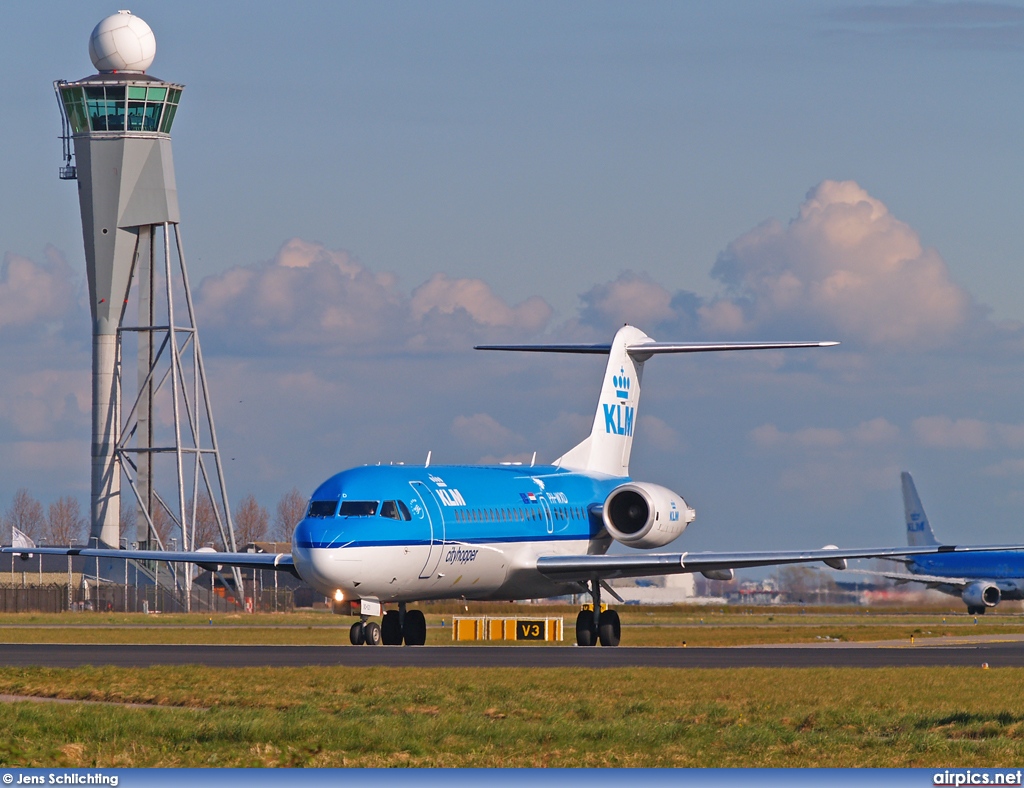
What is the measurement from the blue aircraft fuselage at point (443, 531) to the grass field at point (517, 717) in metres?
8.16

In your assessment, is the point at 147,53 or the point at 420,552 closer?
the point at 420,552

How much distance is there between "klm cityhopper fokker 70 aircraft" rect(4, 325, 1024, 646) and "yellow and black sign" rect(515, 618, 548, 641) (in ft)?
8.40

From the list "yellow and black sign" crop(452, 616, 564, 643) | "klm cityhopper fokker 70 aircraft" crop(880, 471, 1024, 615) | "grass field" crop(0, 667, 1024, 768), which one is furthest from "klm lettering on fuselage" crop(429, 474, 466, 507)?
"klm cityhopper fokker 70 aircraft" crop(880, 471, 1024, 615)

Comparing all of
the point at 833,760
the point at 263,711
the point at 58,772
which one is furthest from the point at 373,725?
the point at 58,772

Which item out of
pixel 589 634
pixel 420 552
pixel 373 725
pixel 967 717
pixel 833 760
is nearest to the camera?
pixel 833 760

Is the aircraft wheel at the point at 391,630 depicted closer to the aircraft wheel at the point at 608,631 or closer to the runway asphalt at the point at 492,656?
the runway asphalt at the point at 492,656

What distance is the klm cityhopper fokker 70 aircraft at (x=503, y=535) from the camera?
3512cm

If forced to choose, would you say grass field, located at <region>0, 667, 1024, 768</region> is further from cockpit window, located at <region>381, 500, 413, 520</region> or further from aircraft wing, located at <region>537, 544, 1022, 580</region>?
aircraft wing, located at <region>537, 544, 1022, 580</region>

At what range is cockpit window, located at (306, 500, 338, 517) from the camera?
35.2 metres

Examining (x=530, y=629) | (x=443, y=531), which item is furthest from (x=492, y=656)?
(x=530, y=629)

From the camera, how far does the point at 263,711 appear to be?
18188 millimetres

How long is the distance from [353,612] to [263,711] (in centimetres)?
1866

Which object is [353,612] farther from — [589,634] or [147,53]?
[147,53]

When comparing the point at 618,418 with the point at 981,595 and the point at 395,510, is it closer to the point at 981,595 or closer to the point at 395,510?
the point at 395,510
